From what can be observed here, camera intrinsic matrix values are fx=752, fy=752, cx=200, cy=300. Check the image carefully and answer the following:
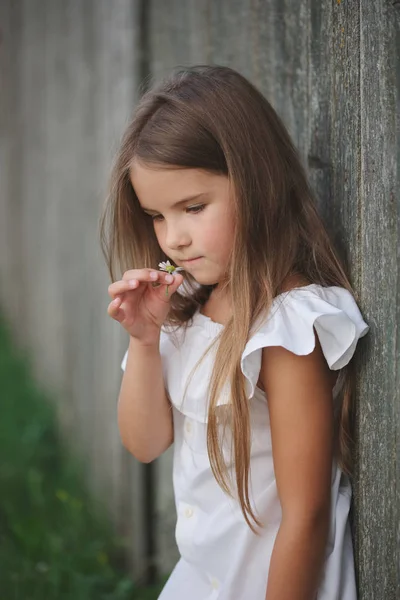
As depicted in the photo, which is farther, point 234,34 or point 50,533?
point 50,533

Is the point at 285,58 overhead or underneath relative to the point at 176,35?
underneath

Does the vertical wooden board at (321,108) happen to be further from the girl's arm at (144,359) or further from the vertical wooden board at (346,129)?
the girl's arm at (144,359)

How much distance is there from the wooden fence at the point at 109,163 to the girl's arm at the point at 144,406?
52 centimetres

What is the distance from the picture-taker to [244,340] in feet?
4.78

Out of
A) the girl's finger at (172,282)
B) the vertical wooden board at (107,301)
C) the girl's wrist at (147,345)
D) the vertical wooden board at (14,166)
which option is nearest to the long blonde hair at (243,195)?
the girl's finger at (172,282)

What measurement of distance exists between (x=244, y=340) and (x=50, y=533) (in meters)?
1.94

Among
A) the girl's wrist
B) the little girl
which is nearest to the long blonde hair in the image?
the little girl

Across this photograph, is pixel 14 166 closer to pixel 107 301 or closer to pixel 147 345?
pixel 107 301

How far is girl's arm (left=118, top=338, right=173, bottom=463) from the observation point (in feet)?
5.79

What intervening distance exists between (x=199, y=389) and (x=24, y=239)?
4.44 metres

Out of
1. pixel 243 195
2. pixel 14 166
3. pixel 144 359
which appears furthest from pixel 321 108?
pixel 14 166

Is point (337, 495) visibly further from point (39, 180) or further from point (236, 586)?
point (39, 180)

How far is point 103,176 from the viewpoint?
10.3 feet

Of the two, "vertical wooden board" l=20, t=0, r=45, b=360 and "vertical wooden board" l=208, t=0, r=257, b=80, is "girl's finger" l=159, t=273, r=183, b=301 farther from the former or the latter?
"vertical wooden board" l=20, t=0, r=45, b=360
